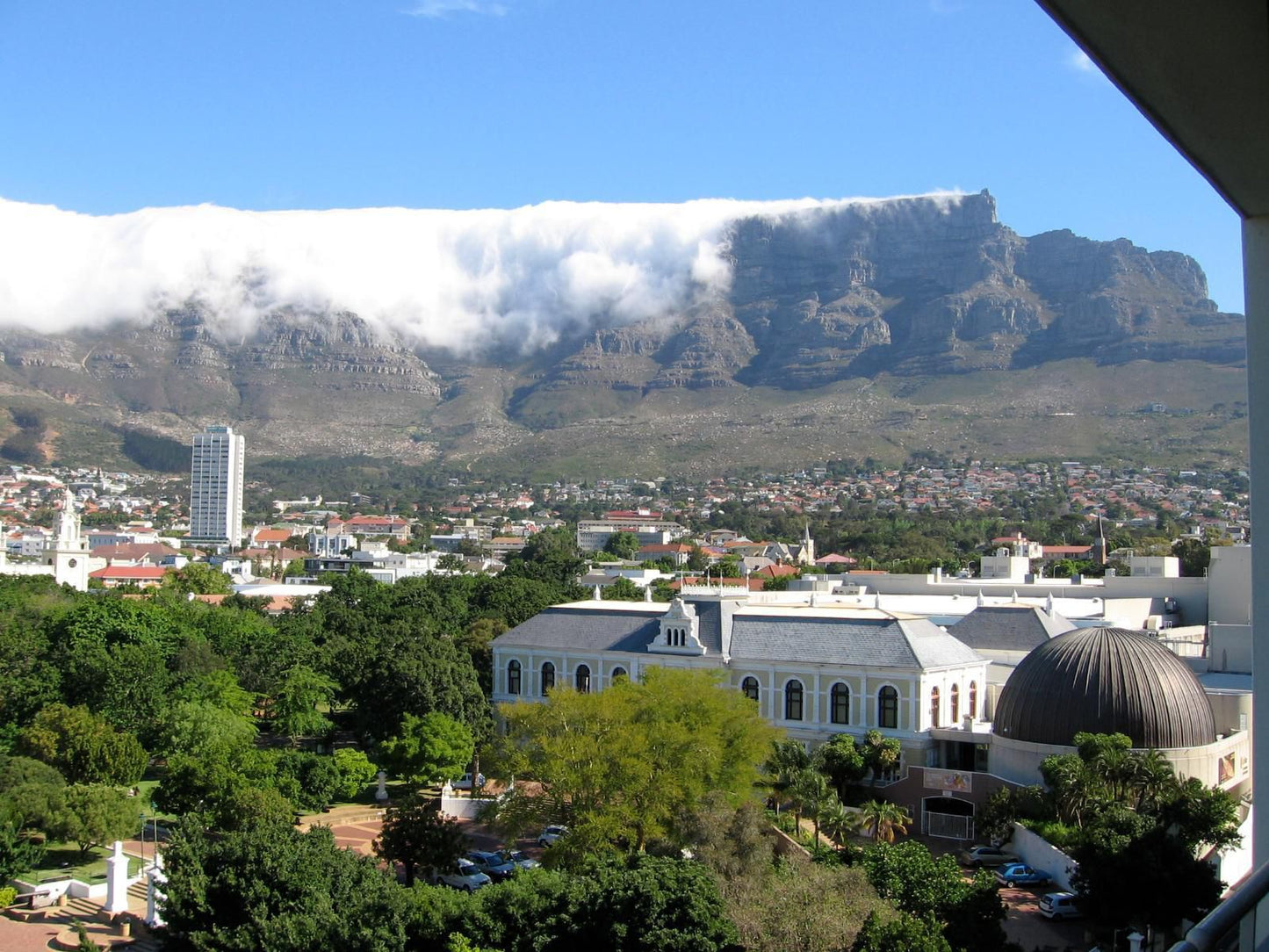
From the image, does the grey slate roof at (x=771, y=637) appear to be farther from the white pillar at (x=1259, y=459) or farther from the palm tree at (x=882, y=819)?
the white pillar at (x=1259, y=459)

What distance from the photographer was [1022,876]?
29922mm

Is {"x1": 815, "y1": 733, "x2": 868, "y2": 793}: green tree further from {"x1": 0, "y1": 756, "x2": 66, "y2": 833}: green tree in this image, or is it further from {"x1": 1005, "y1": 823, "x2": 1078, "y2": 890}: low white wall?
{"x1": 0, "y1": 756, "x2": 66, "y2": 833}: green tree

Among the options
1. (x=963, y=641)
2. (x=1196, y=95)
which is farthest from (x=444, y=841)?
(x=1196, y=95)

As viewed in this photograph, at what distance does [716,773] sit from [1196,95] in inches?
1131

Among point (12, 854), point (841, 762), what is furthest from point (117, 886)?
point (841, 762)

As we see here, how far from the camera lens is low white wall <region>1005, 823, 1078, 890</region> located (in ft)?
95.1

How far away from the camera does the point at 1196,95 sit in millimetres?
4332

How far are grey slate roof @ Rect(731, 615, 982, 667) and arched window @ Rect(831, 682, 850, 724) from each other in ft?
2.84

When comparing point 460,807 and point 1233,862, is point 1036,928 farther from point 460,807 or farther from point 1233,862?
point 460,807

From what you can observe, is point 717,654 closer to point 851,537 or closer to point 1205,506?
point 851,537

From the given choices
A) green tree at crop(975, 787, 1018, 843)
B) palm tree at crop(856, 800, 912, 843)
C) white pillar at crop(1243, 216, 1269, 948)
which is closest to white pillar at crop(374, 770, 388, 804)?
palm tree at crop(856, 800, 912, 843)

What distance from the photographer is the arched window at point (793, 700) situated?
135ft

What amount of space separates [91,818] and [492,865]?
10742 mm

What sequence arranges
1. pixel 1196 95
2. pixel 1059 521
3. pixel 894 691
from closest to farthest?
pixel 1196 95, pixel 894 691, pixel 1059 521
